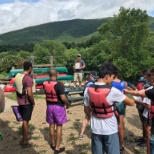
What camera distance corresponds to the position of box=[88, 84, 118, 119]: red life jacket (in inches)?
136

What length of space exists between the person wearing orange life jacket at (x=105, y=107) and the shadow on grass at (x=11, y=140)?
2.46 metres

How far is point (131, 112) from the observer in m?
9.41

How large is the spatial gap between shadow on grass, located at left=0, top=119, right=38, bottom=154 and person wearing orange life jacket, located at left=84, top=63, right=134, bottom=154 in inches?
96.9

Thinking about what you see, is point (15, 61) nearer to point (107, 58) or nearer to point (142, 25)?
point (107, 58)

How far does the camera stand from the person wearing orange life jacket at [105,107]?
3.46 metres

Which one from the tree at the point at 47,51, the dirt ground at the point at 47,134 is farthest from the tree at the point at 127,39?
the dirt ground at the point at 47,134

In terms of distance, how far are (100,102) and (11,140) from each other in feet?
12.1

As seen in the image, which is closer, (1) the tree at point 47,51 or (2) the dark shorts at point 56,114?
(2) the dark shorts at point 56,114

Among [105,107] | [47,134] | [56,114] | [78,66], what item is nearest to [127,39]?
[78,66]

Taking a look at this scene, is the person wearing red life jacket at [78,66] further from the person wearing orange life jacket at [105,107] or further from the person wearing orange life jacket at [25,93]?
the person wearing orange life jacket at [105,107]

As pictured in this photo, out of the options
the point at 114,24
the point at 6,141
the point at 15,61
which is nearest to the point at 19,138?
the point at 6,141

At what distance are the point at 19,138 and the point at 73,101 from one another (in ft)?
14.5

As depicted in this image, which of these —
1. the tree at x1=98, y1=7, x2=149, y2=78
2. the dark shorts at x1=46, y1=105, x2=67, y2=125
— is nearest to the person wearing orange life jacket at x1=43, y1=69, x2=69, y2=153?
the dark shorts at x1=46, y1=105, x2=67, y2=125

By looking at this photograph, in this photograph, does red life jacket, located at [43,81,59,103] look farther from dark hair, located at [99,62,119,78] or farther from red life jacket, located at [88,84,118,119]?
dark hair, located at [99,62,119,78]
